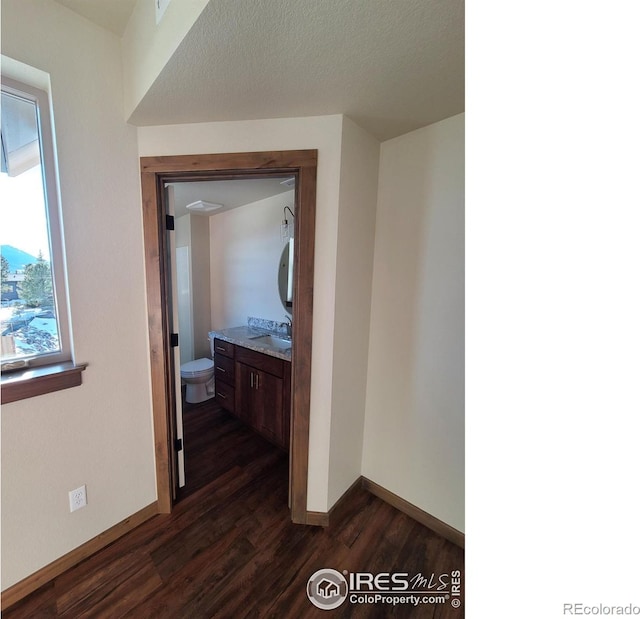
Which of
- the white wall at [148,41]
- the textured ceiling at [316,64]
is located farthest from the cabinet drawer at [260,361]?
the white wall at [148,41]

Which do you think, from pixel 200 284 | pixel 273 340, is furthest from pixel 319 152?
pixel 200 284

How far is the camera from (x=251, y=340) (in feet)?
8.80

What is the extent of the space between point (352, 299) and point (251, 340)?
1385mm

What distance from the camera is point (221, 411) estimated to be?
3020 millimetres

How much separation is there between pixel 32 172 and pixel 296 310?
1.45 metres

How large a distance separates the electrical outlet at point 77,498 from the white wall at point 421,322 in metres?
1.70

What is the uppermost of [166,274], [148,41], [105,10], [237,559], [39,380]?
[105,10]

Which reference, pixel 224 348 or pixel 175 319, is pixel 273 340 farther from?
pixel 175 319

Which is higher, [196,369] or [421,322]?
[421,322]

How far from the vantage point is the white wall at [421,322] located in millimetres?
1507

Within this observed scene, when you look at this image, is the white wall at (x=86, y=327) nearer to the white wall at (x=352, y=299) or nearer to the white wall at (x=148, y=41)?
the white wall at (x=148, y=41)
